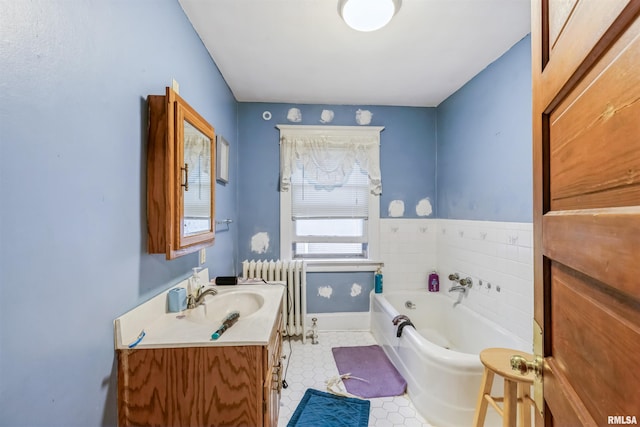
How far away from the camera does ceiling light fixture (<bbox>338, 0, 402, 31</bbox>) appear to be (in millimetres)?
1400

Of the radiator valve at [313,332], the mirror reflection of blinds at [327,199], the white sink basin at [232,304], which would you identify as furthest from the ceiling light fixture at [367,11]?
the radiator valve at [313,332]

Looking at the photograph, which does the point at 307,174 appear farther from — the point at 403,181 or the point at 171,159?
the point at 171,159

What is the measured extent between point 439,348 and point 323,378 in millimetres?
905

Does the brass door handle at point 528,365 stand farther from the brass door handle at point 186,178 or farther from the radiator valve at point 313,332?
the radiator valve at point 313,332

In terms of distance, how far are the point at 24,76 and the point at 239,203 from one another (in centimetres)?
223

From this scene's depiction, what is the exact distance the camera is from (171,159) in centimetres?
114

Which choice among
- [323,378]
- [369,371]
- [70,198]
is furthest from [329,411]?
[70,198]

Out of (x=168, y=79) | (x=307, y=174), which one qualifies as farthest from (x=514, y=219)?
(x=168, y=79)

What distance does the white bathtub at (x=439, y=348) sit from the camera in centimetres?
158

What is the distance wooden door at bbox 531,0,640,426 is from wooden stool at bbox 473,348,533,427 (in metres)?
0.78

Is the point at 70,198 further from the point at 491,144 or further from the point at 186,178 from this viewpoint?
the point at 491,144

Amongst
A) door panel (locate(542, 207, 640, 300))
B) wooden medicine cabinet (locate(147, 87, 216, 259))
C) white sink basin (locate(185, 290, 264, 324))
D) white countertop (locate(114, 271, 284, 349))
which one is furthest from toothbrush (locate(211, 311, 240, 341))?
door panel (locate(542, 207, 640, 300))

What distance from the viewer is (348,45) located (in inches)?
73.9

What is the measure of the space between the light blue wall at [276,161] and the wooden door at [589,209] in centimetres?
232
